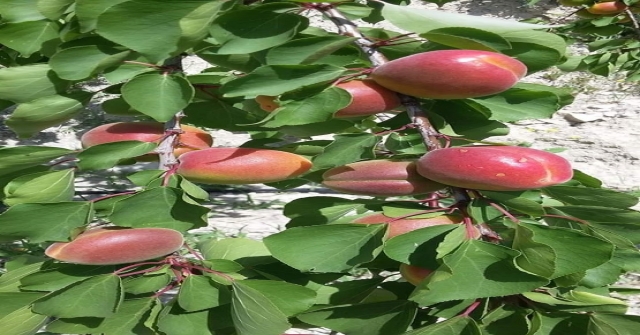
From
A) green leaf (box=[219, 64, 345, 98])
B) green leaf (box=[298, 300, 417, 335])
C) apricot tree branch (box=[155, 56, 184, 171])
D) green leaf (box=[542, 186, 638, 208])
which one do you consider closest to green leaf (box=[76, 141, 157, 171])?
apricot tree branch (box=[155, 56, 184, 171])

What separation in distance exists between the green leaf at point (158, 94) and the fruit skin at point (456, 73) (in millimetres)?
201

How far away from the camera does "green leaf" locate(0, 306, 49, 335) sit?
0.62 metres

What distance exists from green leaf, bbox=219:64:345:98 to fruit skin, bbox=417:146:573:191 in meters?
0.12

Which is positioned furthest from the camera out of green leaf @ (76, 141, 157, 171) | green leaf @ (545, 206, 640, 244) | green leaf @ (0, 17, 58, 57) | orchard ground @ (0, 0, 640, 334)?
orchard ground @ (0, 0, 640, 334)

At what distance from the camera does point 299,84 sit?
0.62 m

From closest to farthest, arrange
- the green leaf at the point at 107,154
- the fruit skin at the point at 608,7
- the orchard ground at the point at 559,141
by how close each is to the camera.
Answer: the green leaf at the point at 107,154 → the fruit skin at the point at 608,7 → the orchard ground at the point at 559,141

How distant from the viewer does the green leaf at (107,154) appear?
2.31 feet

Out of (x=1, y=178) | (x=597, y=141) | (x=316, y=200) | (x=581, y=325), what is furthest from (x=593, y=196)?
(x=597, y=141)

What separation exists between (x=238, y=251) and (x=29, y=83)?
0.87 ft

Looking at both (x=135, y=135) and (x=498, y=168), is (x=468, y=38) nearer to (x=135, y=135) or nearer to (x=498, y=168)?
(x=498, y=168)

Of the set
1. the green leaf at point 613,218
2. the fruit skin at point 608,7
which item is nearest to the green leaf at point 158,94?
the green leaf at point 613,218

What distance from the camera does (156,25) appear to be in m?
0.63

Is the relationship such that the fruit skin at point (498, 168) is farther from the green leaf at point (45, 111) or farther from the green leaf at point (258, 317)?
the green leaf at point (45, 111)

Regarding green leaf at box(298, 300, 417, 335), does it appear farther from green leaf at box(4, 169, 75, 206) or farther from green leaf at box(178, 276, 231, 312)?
green leaf at box(4, 169, 75, 206)
